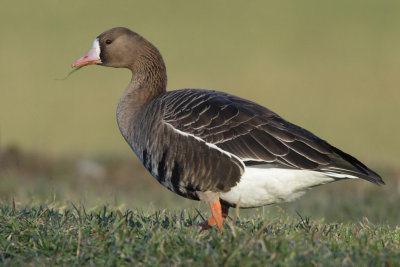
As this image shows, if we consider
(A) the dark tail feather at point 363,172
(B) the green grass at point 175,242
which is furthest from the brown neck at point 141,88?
(A) the dark tail feather at point 363,172

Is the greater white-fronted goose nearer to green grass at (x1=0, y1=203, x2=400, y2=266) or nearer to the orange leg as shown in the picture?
the orange leg

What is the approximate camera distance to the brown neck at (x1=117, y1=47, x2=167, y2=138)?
7.00 meters

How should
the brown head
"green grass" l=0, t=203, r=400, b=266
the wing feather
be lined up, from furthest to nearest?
the brown head, the wing feather, "green grass" l=0, t=203, r=400, b=266

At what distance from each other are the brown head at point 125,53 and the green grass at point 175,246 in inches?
106

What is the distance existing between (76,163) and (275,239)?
7.89 meters

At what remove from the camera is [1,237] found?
4.92 metres

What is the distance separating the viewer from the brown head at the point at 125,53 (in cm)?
754

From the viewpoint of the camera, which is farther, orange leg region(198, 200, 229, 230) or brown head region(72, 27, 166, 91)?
brown head region(72, 27, 166, 91)

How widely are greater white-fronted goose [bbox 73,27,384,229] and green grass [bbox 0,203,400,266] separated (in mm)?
600

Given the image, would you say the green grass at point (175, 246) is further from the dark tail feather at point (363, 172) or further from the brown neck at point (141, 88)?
the brown neck at point (141, 88)

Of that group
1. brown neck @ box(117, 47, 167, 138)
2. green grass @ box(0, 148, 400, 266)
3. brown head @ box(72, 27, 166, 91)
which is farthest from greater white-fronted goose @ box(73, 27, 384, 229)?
brown head @ box(72, 27, 166, 91)

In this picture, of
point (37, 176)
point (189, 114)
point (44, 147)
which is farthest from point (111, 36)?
point (44, 147)

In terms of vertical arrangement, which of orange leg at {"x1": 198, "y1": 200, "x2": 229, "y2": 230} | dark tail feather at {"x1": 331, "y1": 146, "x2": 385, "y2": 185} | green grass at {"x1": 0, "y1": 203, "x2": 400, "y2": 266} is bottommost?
orange leg at {"x1": 198, "y1": 200, "x2": 229, "y2": 230}

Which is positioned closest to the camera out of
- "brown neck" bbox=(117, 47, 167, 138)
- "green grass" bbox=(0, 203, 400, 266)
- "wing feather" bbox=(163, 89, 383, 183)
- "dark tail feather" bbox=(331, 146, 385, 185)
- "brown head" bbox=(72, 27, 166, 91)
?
"green grass" bbox=(0, 203, 400, 266)
